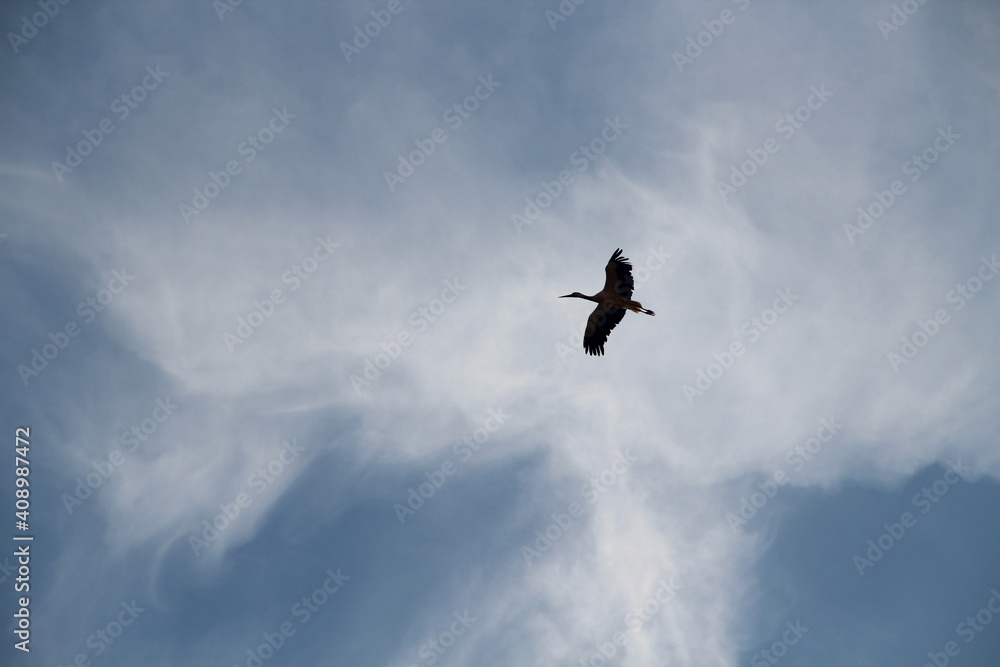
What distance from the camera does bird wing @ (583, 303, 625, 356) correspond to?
38469 millimetres

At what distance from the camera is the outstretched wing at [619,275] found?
1428 inches

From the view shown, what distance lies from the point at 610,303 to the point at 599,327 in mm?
1553

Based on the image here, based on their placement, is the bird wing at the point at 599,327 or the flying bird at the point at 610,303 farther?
the bird wing at the point at 599,327

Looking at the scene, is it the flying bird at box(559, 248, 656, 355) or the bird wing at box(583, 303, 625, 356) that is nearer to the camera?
the flying bird at box(559, 248, 656, 355)

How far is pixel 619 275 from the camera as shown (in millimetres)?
36375

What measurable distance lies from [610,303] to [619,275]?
192 cm

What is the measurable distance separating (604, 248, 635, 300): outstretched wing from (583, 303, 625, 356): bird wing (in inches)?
70.1

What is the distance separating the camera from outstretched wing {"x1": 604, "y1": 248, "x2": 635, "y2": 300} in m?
36.3

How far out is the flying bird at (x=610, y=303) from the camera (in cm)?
3638

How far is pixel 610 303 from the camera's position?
37.8m

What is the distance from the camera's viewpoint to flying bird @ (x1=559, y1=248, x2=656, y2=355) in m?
36.4

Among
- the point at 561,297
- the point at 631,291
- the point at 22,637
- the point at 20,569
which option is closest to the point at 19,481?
the point at 20,569

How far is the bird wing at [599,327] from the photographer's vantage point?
1515 inches

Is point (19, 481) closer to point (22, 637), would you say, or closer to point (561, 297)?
point (22, 637)
